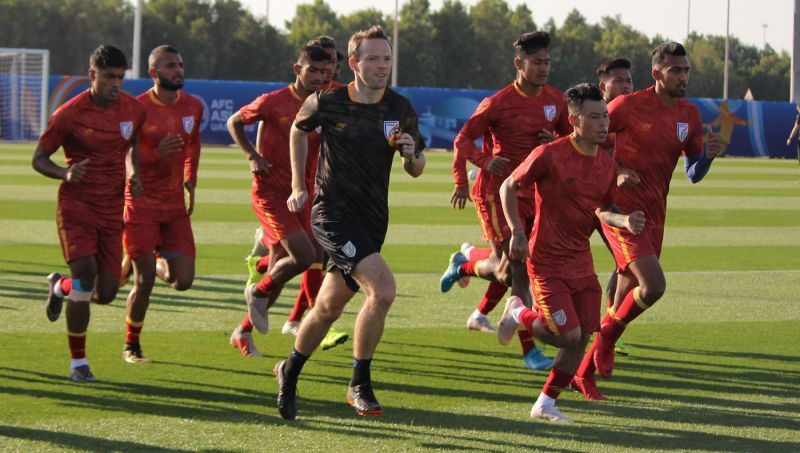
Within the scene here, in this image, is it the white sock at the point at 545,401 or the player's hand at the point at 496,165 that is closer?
the white sock at the point at 545,401

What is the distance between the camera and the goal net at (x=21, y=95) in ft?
140

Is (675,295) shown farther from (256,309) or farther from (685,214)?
(685,214)

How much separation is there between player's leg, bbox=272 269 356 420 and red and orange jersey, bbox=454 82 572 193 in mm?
2506

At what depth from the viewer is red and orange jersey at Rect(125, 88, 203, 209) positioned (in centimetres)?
937

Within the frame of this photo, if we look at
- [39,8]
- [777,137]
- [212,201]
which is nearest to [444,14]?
[39,8]

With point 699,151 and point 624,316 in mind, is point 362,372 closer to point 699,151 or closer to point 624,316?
point 624,316

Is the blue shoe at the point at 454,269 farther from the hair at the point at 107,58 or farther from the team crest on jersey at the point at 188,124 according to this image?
the hair at the point at 107,58

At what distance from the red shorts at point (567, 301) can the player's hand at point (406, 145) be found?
109 centimetres

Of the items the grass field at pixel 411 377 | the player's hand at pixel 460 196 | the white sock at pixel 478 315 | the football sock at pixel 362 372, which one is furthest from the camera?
the white sock at pixel 478 315

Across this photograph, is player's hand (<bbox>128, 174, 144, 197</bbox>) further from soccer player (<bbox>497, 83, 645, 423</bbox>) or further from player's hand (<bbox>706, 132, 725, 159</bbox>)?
player's hand (<bbox>706, 132, 725, 159</bbox>)

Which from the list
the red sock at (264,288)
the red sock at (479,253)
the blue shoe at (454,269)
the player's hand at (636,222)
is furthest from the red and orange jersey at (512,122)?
the player's hand at (636,222)

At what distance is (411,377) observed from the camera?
28.7ft

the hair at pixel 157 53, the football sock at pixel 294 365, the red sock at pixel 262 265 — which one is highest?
the hair at pixel 157 53

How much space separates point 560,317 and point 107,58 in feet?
10.6
